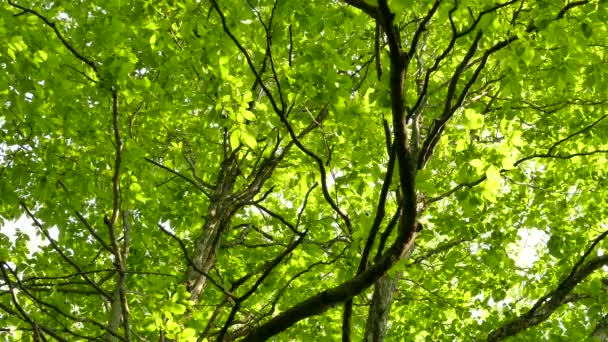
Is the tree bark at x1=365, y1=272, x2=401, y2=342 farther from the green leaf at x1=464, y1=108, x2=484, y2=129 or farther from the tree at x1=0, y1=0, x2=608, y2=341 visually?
the green leaf at x1=464, y1=108, x2=484, y2=129

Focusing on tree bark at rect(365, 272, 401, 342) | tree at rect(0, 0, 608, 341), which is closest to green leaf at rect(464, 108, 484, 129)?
tree at rect(0, 0, 608, 341)

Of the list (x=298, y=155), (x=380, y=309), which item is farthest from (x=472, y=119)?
(x=298, y=155)

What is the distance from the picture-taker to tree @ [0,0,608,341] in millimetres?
3492

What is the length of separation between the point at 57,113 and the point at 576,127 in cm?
619

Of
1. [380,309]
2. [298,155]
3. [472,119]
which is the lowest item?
[380,309]

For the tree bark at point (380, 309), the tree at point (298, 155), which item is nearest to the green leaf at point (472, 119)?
the tree at point (298, 155)

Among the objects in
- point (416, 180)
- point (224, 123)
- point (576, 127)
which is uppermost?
point (576, 127)

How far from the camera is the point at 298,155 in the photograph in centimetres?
669

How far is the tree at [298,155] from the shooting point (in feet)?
11.5

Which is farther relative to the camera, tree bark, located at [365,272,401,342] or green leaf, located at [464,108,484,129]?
tree bark, located at [365,272,401,342]

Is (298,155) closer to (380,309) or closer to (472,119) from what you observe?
(380,309)

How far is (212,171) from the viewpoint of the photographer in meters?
7.95

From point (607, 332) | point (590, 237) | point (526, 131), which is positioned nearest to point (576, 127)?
point (526, 131)

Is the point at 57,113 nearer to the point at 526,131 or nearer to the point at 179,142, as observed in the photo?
the point at 179,142
